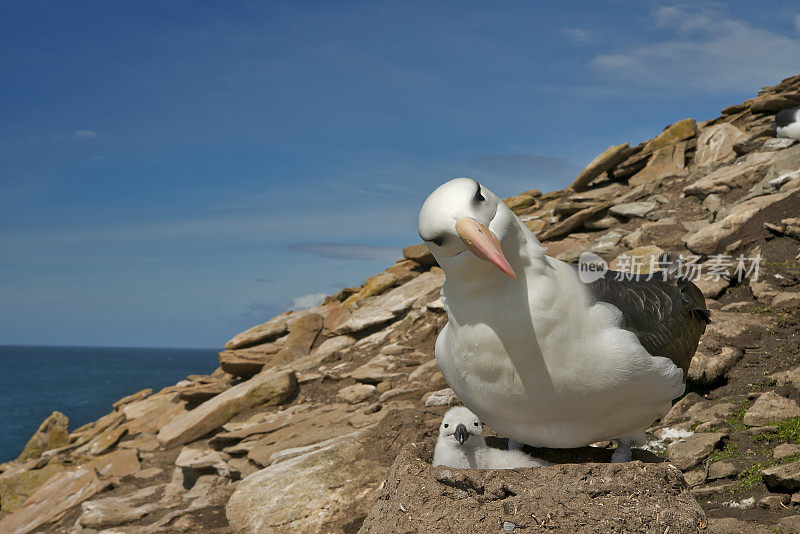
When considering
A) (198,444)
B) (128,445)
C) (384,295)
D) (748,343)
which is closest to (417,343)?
(384,295)

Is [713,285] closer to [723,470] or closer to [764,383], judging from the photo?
[764,383]

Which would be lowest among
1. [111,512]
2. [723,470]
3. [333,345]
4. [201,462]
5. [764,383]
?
[111,512]

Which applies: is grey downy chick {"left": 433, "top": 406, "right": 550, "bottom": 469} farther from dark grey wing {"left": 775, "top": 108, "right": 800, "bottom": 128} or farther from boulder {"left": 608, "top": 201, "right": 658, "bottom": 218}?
dark grey wing {"left": 775, "top": 108, "right": 800, "bottom": 128}

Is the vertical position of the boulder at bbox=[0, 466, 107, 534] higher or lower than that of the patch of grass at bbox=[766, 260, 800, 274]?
lower

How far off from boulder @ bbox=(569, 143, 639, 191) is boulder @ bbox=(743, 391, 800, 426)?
13.3 meters

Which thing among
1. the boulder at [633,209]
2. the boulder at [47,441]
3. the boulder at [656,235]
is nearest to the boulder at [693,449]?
the boulder at [656,235]

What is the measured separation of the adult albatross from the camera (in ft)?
14.3

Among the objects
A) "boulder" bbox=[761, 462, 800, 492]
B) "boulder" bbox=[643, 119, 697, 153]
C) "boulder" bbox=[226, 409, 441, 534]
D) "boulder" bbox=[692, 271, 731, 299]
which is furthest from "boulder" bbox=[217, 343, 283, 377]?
"boulder" bbox=[643, 119, 697, 153]

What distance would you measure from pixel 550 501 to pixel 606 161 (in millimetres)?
17770

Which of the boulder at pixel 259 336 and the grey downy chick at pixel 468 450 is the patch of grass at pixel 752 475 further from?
the boulder at pixel 259 336

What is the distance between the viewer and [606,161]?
20.6 metres

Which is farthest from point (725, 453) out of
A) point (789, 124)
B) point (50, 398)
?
point (50, 398)

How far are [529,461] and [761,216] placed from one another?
9.76 m

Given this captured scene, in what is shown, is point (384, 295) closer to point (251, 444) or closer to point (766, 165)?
point (251, 444)
